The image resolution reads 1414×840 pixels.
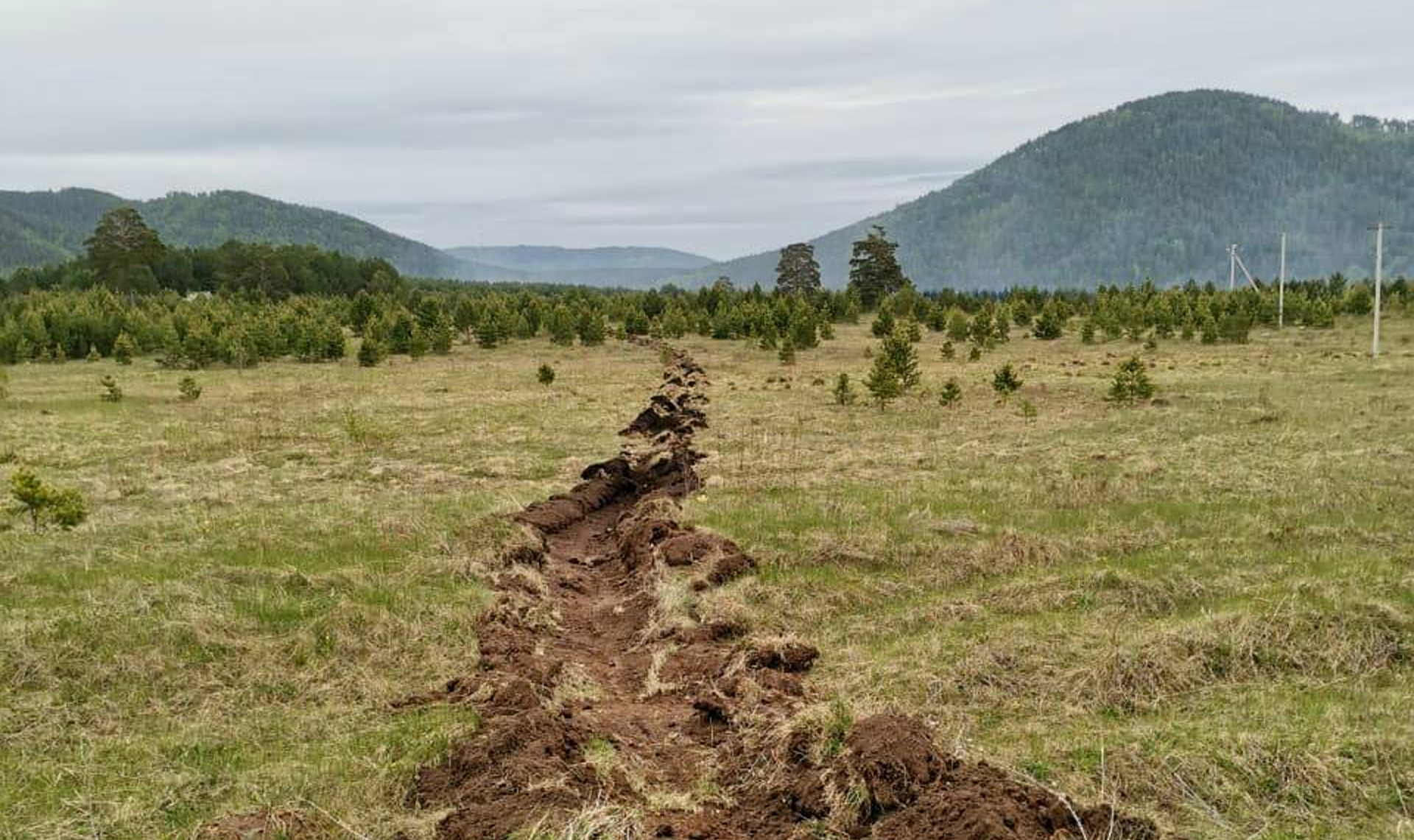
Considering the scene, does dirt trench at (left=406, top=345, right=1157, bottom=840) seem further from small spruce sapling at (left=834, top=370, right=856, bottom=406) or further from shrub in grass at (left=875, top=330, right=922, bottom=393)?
shrub in grass at (left=875, top=330, right=922, bottom=393)

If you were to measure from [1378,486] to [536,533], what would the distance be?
13416 millimetres

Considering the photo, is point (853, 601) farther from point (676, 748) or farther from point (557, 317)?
point (557, 317)

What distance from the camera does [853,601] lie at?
1091 cm

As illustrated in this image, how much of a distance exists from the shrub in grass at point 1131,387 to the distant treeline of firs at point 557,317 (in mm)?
18319

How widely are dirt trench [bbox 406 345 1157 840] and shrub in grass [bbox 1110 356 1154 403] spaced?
17.8 metres

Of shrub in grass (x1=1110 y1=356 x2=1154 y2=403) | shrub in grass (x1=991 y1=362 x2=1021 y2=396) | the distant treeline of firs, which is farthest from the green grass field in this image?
the distant treeline of firs

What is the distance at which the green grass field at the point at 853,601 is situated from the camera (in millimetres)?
6570

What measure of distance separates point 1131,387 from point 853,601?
18.3 meters

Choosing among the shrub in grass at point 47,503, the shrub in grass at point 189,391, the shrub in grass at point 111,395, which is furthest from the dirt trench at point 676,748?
the shrub in grass at point 111,395

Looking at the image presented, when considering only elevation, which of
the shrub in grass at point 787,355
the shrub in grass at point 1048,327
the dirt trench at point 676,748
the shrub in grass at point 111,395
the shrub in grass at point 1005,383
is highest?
the shrub in grass at point 1048,327

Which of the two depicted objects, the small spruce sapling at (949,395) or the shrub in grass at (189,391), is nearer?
the small spruce sapling at (949,395)

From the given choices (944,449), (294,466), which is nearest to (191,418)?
(294,466)

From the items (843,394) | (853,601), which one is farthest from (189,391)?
(853,601)

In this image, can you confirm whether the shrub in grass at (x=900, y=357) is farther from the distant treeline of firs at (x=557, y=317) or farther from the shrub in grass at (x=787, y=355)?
the distant treeline of firs at (x=557, y=317)
